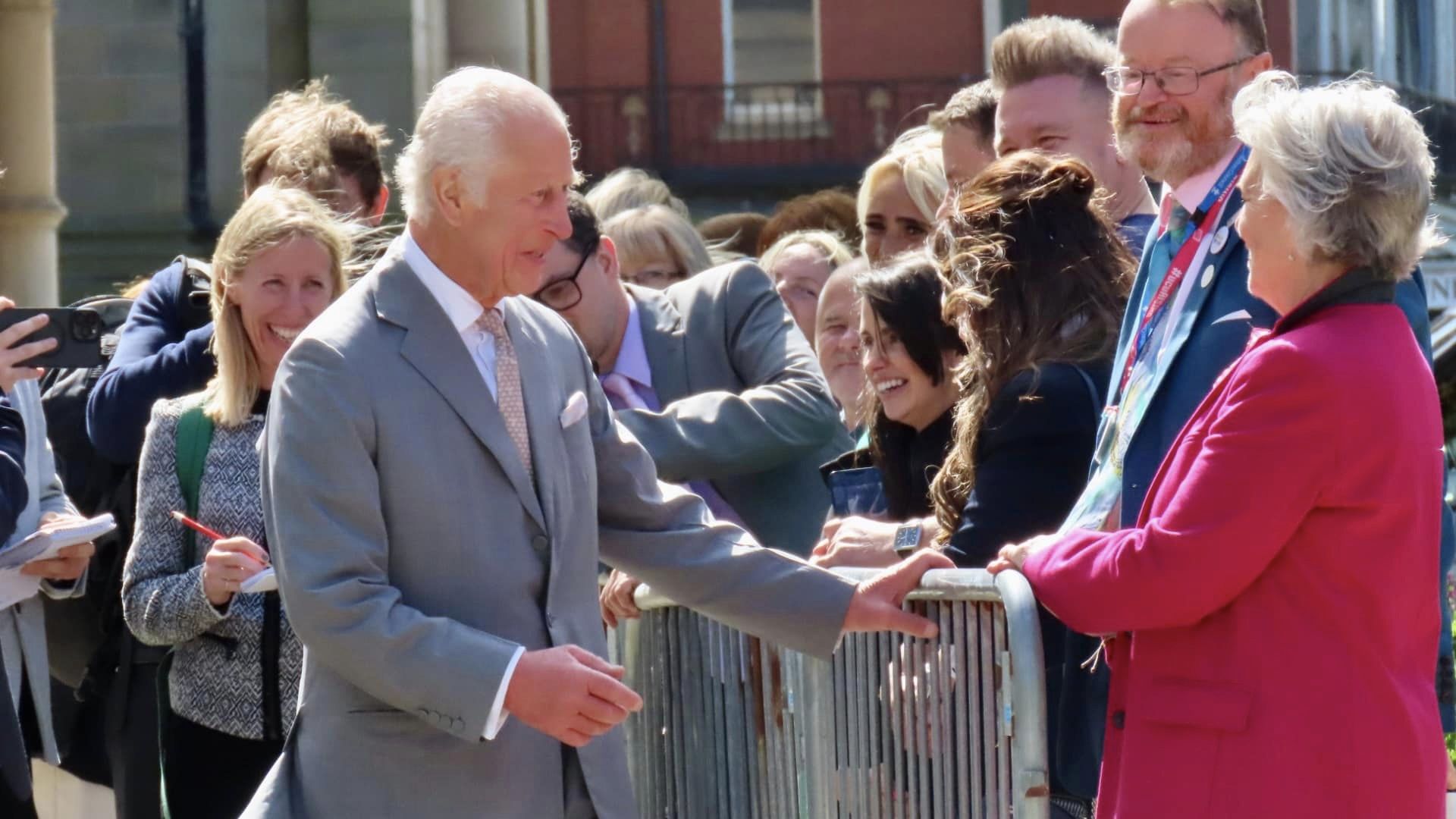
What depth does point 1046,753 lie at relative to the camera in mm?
3102

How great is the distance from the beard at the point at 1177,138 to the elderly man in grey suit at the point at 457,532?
812mm

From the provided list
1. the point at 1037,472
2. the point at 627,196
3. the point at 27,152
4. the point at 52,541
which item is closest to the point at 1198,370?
the point at 1037,472

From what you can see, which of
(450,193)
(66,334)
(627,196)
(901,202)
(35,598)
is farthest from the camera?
(627,196)

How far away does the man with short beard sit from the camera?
128 inches

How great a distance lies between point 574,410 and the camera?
3459 millimetres

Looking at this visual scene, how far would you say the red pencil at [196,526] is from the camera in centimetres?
431

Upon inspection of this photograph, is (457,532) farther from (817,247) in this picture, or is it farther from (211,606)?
(817,247)

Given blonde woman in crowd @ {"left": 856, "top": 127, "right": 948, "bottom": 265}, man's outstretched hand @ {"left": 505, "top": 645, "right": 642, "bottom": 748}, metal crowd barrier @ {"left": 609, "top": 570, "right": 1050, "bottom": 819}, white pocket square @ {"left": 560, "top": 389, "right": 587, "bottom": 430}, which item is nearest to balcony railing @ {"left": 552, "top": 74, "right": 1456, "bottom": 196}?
blonde woman in crowd @ {"left": 856, "top": 127, "right": 948, "bottom": 265}

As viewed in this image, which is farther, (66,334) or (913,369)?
(66,334)

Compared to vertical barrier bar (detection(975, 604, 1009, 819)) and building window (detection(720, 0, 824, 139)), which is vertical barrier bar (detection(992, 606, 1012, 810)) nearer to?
vertical barrier bar (detection(975, 604, 1009, 819))

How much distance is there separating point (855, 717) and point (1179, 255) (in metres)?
0.91

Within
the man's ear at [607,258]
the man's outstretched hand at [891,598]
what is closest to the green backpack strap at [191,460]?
the man's ear at [607,258]

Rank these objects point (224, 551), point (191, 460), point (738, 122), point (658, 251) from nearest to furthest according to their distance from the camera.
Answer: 1. point (224, 551)
2. point (191, 460)
3. point (658, 251)
4. point (738, 122)

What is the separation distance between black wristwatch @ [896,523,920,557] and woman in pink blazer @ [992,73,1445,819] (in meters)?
0.72
